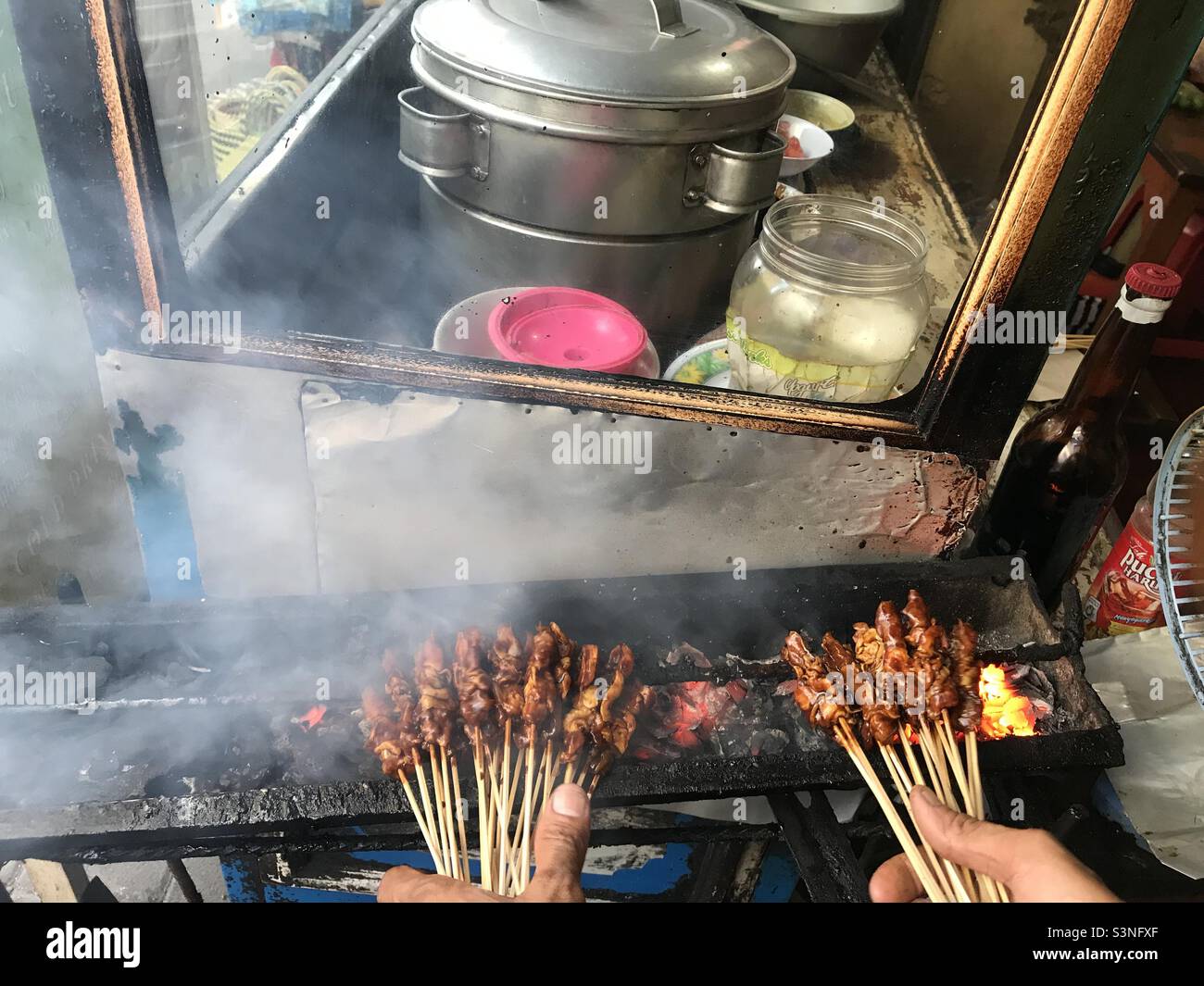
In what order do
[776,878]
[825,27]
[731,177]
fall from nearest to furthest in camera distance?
[731,177] < [776,878] < [825,27]

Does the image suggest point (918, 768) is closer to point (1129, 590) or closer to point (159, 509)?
point (1129, 590)

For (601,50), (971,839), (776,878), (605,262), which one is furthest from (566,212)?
(776,878)

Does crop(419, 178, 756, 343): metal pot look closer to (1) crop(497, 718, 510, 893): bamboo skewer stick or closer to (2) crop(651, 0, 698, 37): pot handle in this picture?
(2) crop(651, 0, 698, 37): pot handle

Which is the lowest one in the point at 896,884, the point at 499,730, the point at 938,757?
the point at 499,730

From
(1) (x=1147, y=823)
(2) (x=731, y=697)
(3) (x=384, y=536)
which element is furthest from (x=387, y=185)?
(1) (x=1147, y=823)

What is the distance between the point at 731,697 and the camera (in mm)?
2467

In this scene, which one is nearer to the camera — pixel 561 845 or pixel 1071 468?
pixel 561 845

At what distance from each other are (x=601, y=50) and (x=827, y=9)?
347 cm

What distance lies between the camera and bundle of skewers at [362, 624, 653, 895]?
1.87 meters

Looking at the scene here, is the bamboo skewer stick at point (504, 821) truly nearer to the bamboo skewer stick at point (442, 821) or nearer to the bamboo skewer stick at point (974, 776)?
the bamboo skewer stick at point (442, 821)

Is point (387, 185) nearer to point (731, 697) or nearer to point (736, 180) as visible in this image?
point (736, 180)

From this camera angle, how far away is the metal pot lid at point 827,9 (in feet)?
14.1

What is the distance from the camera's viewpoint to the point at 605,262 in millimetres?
2484

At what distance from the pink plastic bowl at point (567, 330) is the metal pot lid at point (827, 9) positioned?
2778mm
